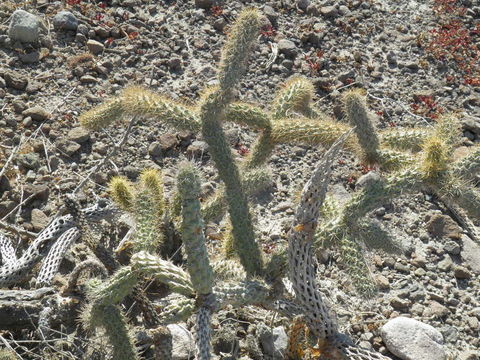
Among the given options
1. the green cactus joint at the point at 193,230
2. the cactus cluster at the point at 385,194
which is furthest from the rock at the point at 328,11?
the green cactus joint at the point at 193,230

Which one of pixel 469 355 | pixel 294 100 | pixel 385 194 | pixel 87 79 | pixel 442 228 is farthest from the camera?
pixel 87 79

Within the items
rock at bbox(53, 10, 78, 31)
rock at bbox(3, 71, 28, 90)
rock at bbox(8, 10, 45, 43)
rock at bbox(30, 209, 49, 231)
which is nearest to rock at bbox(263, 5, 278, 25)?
rock at bbox(53, 10, 78, 31)

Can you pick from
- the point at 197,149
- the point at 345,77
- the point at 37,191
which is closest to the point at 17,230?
the point at 37,191

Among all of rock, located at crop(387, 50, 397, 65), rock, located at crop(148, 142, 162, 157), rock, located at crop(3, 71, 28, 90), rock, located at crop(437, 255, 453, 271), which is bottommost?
rock, located at crop(437, 255, 453, 271)

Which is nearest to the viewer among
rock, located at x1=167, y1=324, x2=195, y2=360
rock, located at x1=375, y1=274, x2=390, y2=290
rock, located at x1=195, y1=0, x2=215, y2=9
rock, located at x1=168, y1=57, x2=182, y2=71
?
rock, located at x1=167, y1=324, x2=195, y2=360

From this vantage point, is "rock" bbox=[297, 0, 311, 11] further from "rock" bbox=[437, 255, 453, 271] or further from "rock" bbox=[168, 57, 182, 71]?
"rock" bbox=[437, 255, 453, 271]

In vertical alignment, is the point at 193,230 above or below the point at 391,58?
above

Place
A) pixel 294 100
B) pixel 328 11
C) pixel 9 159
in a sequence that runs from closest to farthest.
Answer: pixel 294 100 < pixel 9 159 < pixel 328 11

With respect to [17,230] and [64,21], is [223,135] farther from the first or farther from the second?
[64,21]
